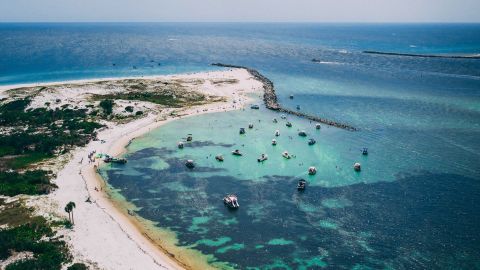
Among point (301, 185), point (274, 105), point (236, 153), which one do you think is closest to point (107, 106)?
point (236, 153)

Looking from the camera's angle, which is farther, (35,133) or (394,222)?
(35,133)

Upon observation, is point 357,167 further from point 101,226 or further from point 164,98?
point 164,98

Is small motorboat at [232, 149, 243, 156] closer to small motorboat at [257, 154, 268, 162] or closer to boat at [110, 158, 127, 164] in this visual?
small motorboat at [257, 154, 268, 162]

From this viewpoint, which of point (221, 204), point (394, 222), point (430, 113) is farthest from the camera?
point (430, 113)

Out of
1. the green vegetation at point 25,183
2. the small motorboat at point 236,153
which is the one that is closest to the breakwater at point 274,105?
the small motorboat at point 236,153

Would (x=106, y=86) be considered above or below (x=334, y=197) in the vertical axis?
above

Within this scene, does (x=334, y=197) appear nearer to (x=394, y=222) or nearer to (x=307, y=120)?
(x=394, y=222)

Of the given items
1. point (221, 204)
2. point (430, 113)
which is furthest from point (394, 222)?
point (430, 113)
